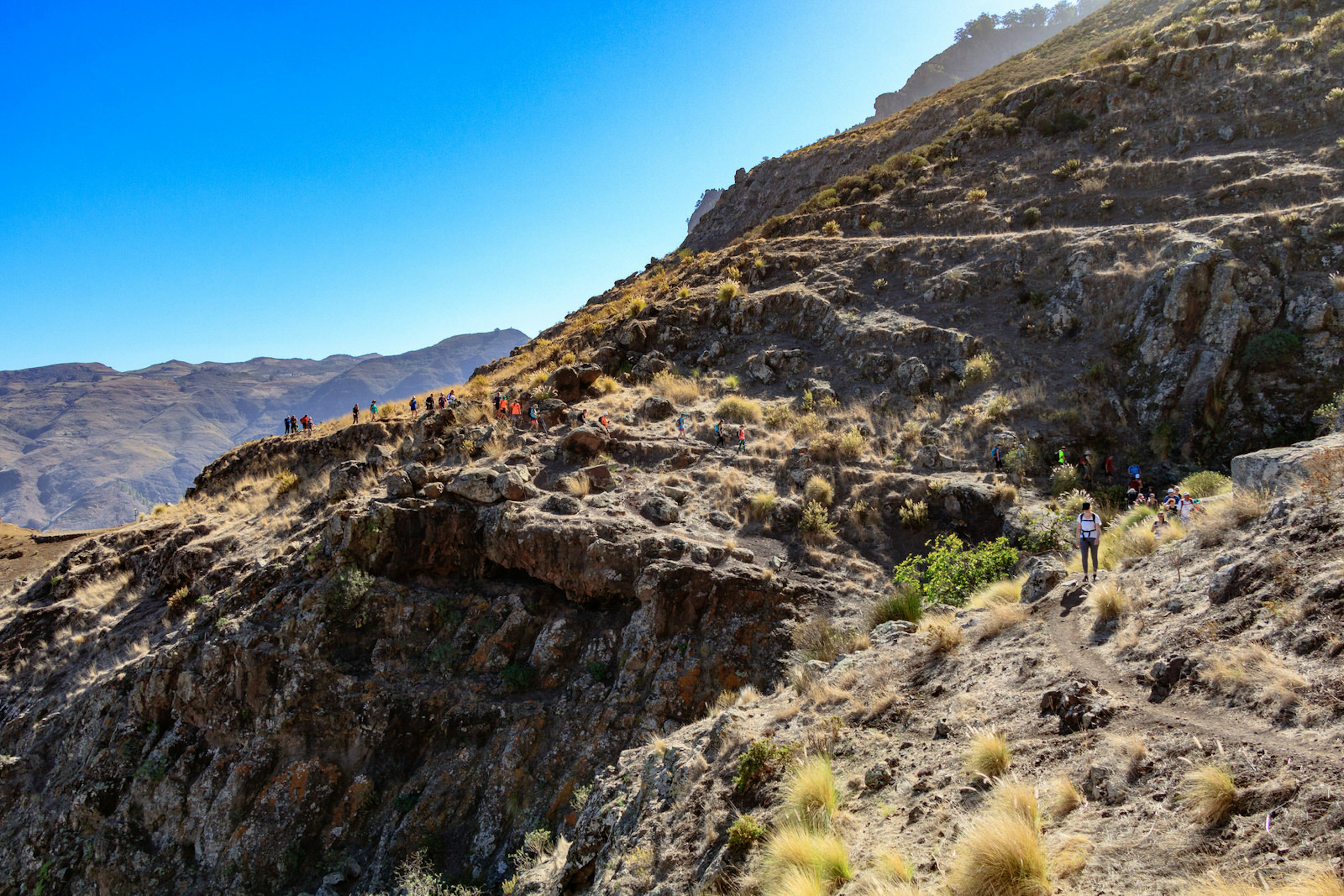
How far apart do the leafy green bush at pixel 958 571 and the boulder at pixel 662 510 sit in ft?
17.3

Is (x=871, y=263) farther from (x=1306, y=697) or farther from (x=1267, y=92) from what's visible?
(x=1306, y=697)

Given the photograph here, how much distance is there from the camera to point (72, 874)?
1161cm

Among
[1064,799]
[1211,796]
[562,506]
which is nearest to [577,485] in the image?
[562,506]

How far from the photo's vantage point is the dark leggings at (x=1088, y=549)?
8.38 metres

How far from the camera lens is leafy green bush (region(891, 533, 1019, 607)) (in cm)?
1080

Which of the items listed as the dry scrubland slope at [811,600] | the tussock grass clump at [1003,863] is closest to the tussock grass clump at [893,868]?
the dry scrubland slope at [811,600]

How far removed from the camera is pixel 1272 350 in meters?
15.6

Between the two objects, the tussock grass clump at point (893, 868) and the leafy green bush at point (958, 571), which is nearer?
the tussock grass clump at point (893, 868)

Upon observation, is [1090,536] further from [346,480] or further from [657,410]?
[346,480]

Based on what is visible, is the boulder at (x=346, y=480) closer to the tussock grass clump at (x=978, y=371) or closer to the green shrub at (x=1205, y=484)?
the tussock grass clump at (x=978, y=371)

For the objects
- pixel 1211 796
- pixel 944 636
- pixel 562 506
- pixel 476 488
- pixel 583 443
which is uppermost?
pixel 583 443

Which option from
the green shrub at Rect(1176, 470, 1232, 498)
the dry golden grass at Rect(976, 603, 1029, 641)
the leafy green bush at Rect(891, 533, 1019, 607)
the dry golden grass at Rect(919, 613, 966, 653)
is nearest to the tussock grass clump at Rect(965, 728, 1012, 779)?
the dry golden grass at Rect(919, 613, 966, 653)

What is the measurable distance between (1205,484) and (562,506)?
1385 centimetres

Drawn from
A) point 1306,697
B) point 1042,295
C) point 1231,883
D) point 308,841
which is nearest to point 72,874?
point 308,841
